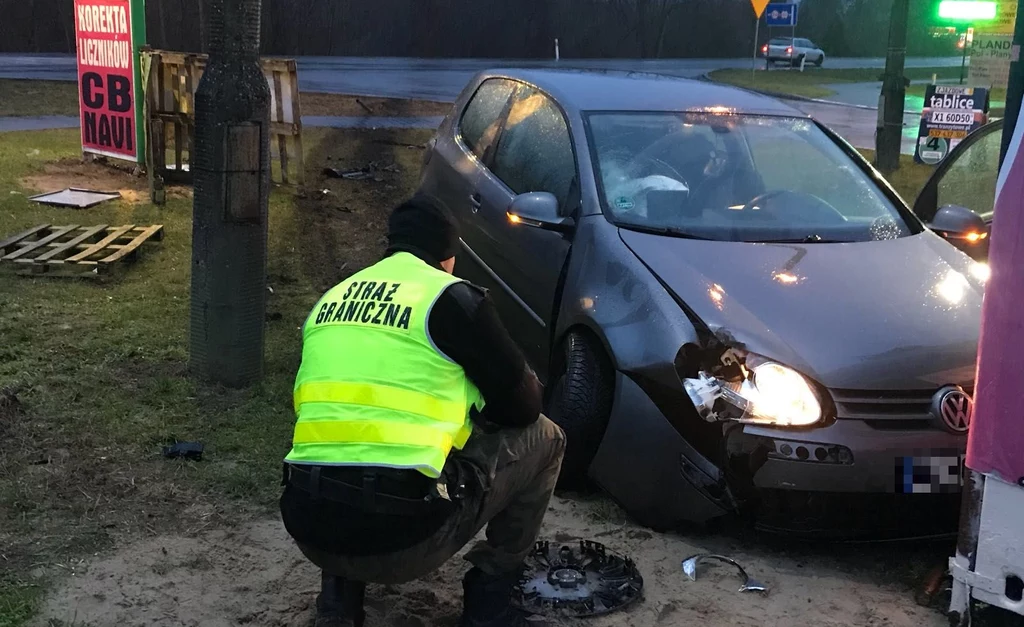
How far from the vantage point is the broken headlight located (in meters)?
Result: 3.61

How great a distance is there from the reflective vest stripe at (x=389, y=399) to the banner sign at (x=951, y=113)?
39.9 feet

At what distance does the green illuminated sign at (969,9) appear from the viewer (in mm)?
12891

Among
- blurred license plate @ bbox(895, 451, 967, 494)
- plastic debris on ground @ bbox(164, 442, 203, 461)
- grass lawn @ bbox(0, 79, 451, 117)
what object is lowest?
plastic debris on ground @ bbox(164, 442, 203, 461)

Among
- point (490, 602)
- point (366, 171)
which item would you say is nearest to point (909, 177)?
point (366, 171)

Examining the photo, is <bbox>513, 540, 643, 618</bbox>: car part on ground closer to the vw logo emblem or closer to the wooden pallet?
the vw logo emblem

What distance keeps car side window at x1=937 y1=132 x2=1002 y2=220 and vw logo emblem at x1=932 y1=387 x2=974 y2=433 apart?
3.34m

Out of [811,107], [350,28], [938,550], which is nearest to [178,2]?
[350,28]

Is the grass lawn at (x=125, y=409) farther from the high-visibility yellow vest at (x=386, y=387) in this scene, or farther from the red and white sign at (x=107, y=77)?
the red and white sign at (x=107, y=77)

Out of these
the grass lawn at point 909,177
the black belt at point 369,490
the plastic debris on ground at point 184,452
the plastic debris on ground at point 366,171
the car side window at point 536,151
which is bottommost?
the plastic debris on ground at point 184,452

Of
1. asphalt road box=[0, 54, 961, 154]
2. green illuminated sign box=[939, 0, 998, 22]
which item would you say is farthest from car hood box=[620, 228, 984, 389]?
asphalt road box=[0, 54, 961, 154]

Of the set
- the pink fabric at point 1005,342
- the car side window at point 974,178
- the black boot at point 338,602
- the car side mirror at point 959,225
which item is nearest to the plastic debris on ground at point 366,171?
the car side window at point 974,178

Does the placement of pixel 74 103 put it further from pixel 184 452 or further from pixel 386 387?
pixel 386 387

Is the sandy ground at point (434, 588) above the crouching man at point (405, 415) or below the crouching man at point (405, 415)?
below

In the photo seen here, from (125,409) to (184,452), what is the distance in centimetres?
62
